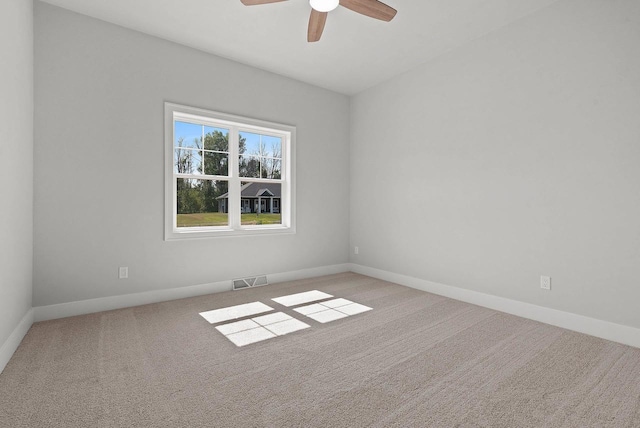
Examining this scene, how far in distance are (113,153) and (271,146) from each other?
6.54 ft

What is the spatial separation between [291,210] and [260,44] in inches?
86.3

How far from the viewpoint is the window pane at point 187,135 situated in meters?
3.78

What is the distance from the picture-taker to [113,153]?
10.6ft

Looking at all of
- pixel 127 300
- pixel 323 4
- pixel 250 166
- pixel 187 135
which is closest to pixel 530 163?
pixel 323 4

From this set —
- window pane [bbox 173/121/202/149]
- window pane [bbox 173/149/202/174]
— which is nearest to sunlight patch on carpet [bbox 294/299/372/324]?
window pane [bbox 173/149/202/174]

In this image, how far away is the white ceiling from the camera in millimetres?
2965

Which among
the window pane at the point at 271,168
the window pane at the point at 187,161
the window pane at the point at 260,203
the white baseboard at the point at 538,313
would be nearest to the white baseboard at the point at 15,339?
the window pane at the point at 187,161

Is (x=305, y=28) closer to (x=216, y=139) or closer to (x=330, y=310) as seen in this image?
(x=216, y=139)

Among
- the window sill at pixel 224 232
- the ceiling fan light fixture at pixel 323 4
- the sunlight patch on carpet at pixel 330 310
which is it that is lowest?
the sunlight patch on carpet at pixel 330 310

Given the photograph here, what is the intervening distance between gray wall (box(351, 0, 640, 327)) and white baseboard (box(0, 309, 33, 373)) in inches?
159

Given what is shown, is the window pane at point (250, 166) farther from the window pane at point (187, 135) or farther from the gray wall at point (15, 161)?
the gray wall at point (15, 161)

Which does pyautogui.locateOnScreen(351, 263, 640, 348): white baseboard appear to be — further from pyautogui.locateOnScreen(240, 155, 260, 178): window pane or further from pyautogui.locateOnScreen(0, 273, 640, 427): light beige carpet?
pyautogui.locateOnScreen(240, 155, 260, 178): window pane

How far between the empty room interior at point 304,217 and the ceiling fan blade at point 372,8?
0.02 meters

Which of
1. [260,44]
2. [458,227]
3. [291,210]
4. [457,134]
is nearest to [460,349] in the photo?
[458,227]
